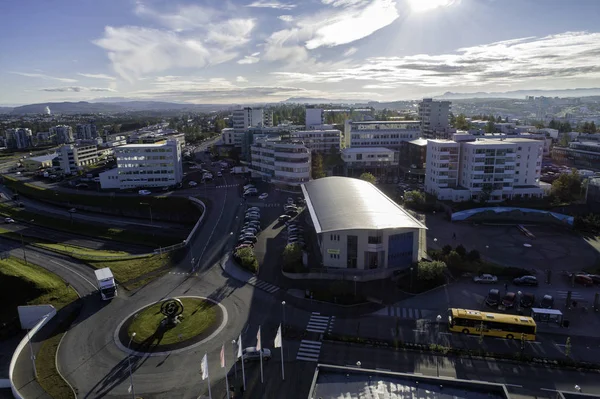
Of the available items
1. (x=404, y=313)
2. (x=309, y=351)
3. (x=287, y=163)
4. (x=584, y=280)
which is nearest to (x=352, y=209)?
(x=404, y=313)

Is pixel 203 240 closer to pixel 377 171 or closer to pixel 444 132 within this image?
pixel 377 171

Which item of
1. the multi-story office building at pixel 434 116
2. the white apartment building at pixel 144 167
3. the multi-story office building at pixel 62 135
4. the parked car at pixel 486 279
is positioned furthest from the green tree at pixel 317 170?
the multi-story office building at pixel 62 135

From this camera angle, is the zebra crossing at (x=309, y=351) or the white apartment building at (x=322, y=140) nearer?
the zebra crossing at (x=309, y=351)

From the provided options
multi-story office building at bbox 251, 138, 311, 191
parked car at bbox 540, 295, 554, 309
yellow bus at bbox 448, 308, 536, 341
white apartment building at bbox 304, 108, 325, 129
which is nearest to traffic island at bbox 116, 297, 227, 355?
yellow bus at bbox 448, 308, 536, 341

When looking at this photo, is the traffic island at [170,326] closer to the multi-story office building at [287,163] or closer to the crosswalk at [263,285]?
the crosswalk at [263,285]

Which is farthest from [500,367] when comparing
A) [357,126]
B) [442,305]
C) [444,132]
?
[444,132]

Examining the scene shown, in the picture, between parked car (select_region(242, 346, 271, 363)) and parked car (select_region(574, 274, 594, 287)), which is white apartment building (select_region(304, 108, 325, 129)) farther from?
parked car (select_region(242, 346, 271, 363))
